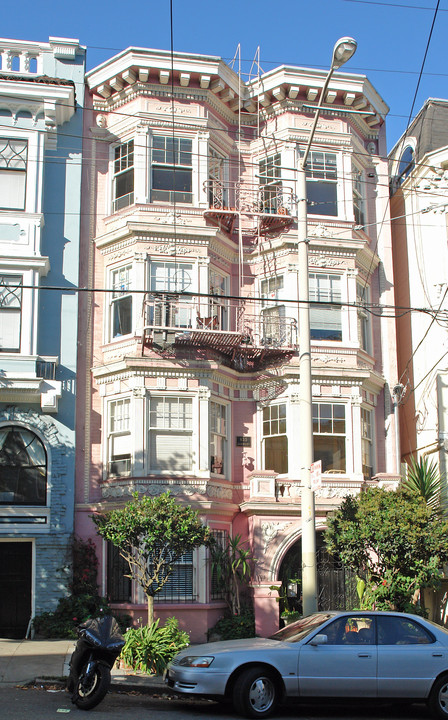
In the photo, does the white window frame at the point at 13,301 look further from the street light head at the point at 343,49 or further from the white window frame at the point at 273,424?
the street light head at the point at 343,49

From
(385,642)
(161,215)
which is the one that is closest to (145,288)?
(161,215)

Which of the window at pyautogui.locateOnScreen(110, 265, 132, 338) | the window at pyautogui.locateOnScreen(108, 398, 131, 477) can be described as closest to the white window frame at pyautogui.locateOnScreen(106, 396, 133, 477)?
the window at pyautogui.locateOnScreen(108, 398, 131, 477)

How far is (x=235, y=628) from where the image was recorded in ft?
57.9

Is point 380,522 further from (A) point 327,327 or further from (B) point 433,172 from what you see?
(B) point 433,172

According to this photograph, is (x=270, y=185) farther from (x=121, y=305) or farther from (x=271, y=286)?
(x=121, y=305)

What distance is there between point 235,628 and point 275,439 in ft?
14.9

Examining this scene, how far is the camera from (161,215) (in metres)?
19.9

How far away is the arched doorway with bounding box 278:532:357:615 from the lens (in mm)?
18250

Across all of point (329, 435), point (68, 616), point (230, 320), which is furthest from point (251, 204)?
point (68, 616)

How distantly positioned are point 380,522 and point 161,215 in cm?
937

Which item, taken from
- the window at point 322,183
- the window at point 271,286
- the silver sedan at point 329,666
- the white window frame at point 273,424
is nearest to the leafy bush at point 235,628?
the white window frame at point 273,424

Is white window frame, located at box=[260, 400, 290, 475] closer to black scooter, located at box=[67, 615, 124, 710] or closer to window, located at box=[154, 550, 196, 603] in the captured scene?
window, located at box=[154, 550, 196, 603]

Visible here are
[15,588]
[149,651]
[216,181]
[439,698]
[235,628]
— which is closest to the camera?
[439,698]

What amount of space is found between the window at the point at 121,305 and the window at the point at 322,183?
517cm
